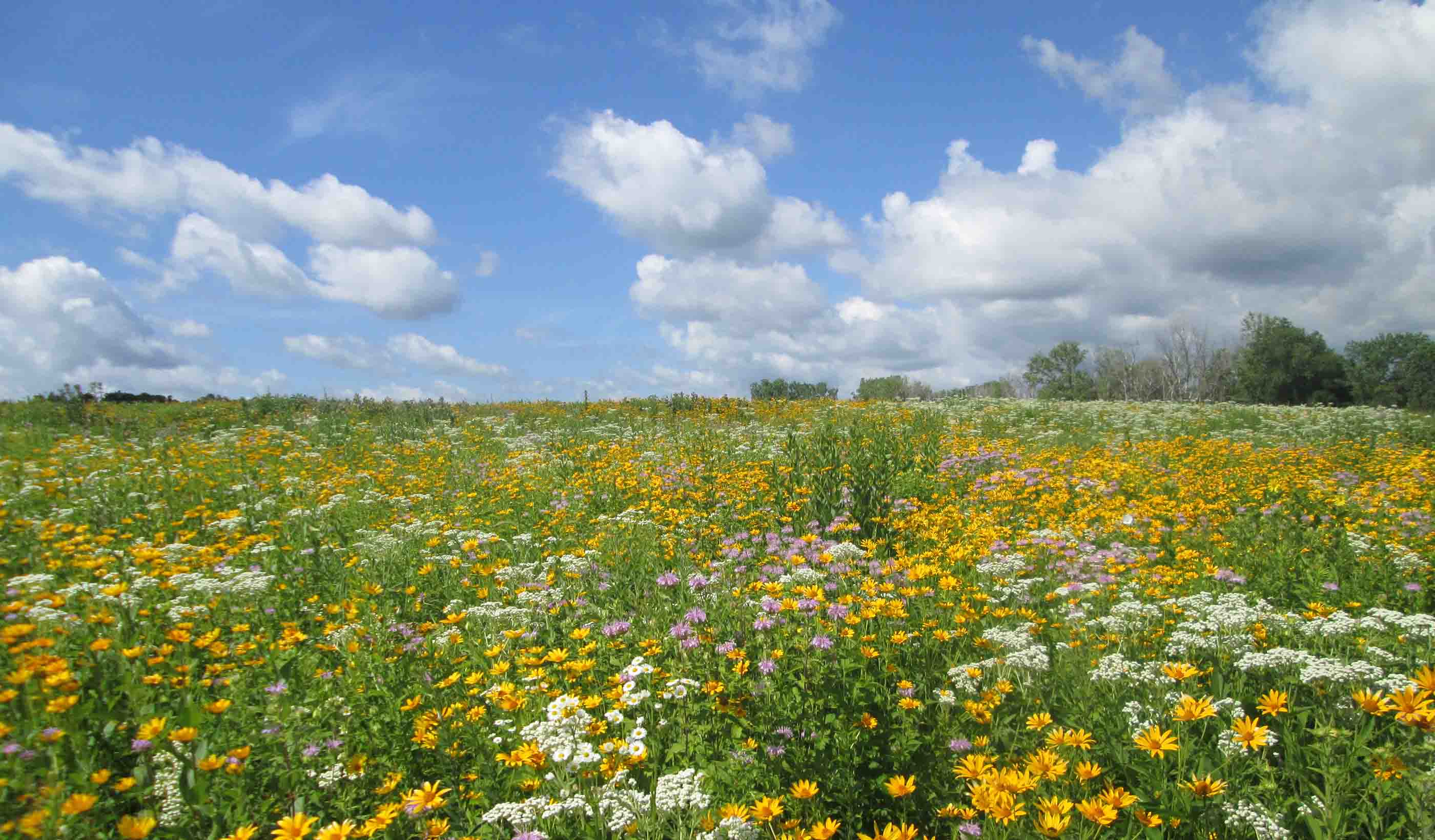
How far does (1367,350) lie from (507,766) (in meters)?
79.9

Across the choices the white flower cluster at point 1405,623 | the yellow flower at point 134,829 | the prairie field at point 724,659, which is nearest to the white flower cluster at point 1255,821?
the prairie field at point 724,659

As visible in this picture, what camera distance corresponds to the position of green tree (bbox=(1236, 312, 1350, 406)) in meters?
54.2

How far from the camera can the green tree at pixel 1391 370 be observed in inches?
2066

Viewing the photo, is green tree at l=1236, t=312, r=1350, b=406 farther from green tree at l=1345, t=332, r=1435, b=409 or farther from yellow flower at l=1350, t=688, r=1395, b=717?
yellow flower at l=1350, t=688, r=1395, b=717

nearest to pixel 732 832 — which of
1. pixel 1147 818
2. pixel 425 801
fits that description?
pixel 425 801

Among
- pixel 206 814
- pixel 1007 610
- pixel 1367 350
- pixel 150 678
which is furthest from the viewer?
pixel 1367 350

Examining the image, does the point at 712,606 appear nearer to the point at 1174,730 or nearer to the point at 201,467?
the point at 1174,730

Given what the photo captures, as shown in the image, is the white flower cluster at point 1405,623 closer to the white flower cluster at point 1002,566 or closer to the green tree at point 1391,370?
the white flower cluster at point 1002,566

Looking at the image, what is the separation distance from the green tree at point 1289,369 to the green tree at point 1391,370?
1.36 metres

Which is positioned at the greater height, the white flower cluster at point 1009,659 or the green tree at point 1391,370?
the green tree at point 1391,370

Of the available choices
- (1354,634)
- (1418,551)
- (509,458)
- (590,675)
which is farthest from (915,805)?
(509,458)

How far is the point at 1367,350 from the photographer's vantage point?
58594 mm

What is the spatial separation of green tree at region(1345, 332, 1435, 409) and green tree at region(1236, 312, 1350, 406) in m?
1.36

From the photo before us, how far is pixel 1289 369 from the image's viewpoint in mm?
54312
